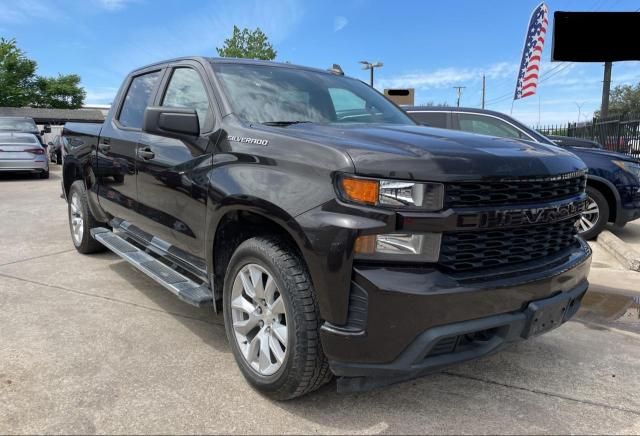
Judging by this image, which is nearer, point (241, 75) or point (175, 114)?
point (175, 114)

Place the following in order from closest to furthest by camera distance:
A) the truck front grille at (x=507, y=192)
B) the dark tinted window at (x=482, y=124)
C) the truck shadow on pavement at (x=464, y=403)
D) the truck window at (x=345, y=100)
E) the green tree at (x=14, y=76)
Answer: the truck front grille at (x=507, y=192), the truck shadow on pavement at (x=464, y=403), the truck window at (x=345, y=100), the dark tinted window at (x=482, y=124), the green tree at (x=14, y=76)

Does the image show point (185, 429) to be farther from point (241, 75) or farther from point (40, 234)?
point (40, 234)

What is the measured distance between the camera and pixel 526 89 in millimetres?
14711

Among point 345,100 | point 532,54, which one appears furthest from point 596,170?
point 532,54

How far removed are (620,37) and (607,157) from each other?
1485 cm

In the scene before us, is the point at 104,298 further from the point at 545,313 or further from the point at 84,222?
the point at 545,313

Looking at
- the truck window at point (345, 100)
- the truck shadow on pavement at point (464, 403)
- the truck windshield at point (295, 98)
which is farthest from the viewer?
the truck window at point (345, 100)

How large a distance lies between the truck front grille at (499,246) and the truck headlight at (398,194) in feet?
0.53

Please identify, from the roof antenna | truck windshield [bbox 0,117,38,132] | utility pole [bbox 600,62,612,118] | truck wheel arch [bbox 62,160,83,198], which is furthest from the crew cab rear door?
utility pole [bbox 600,62,612,118]

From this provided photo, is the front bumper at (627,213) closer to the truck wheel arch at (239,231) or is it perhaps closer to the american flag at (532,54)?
the truck wheel arch at (239,231)

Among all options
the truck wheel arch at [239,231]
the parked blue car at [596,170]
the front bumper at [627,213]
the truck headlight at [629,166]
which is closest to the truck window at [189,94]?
the truck wheel arch at [239,231]

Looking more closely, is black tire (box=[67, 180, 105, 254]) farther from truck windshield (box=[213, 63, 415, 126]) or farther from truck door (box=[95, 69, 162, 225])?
truck windshield (box=[213, 63, 415, 126])

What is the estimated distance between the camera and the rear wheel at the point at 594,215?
6.63 m

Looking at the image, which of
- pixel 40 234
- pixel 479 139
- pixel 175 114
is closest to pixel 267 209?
pixel 175 114
